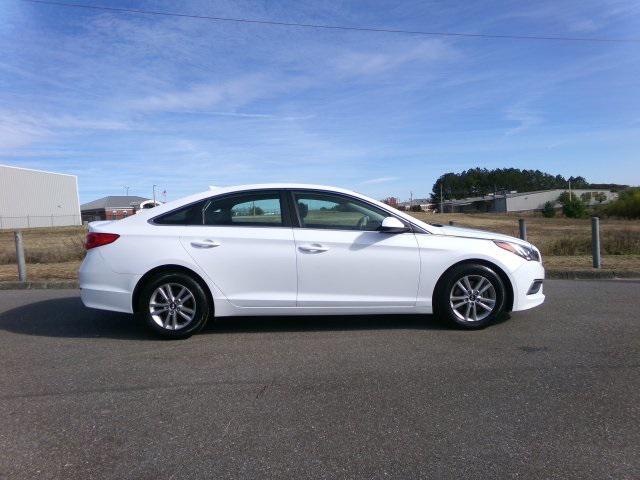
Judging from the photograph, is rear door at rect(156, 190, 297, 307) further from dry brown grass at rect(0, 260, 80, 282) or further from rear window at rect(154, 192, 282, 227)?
dry brown grass at rect(0, 260, 80, 282)

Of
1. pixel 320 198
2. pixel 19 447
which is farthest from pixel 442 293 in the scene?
pixel 19 447

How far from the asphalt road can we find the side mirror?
3.53ft

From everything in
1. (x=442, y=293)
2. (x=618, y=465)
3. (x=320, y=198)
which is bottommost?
(x=618, y=465)

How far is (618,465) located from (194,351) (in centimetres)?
361

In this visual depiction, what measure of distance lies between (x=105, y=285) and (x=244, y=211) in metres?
1.60

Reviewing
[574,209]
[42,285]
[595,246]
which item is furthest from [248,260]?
[574,209]

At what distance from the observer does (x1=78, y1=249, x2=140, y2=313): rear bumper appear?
5.62 m

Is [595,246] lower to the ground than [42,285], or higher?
higher

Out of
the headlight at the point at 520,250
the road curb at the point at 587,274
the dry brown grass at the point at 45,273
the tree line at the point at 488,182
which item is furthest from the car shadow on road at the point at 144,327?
the tree line at the point at 488,182

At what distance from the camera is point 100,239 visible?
225 inches

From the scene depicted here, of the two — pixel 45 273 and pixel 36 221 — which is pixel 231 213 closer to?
pixel 45 273

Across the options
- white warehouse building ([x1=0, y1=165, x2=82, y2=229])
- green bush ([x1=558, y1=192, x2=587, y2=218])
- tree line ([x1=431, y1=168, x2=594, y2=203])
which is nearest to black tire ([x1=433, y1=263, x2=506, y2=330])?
white warehouse building ([x1=0, y1=165, x2=82, y2=229])

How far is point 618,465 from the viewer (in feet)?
9.74

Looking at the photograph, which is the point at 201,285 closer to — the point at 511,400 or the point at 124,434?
the point at 124,434
